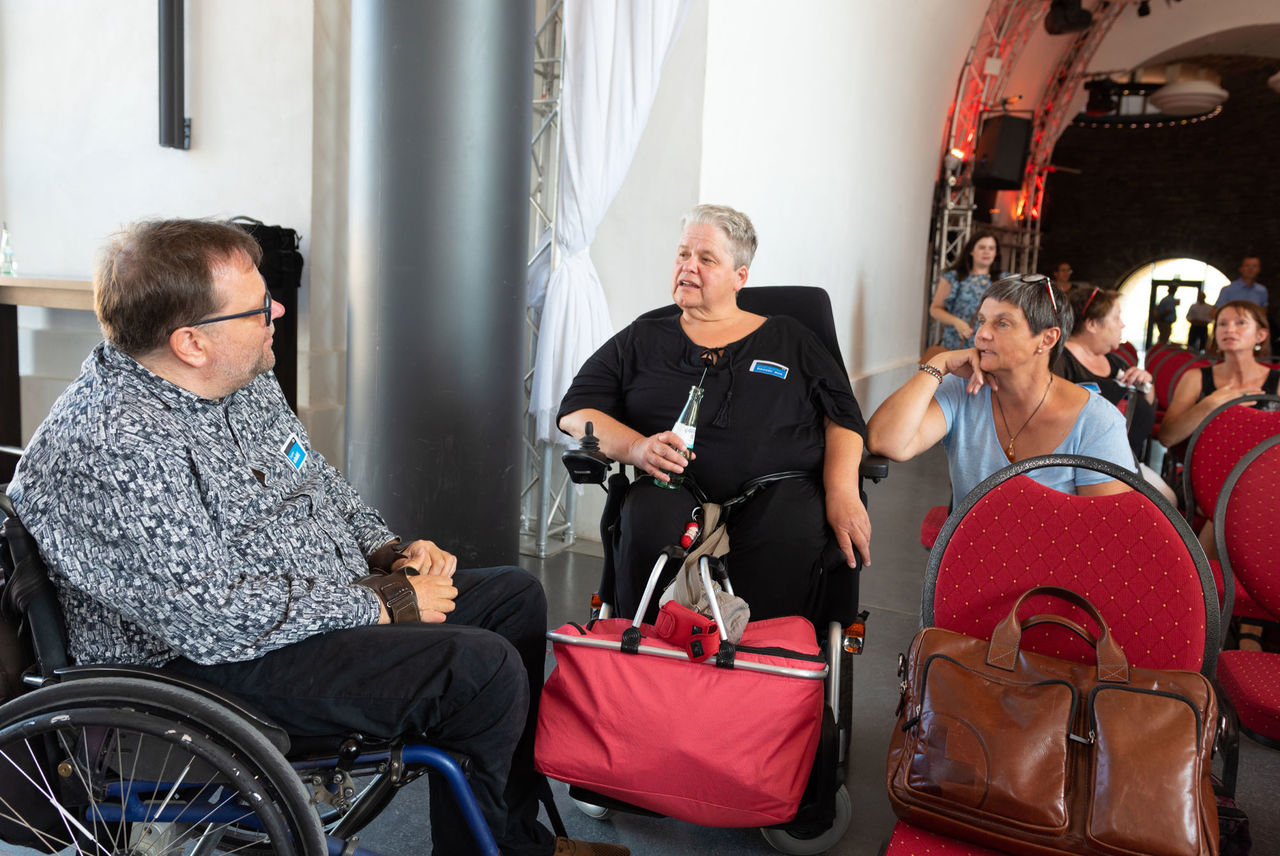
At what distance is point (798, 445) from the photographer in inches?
86.1

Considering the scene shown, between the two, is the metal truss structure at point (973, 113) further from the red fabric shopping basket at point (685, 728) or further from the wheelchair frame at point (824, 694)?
the red fabric shopping basket at point (685, 728)

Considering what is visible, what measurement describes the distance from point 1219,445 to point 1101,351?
3.96ft

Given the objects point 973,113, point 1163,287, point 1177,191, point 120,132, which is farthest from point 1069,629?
point 1163,287

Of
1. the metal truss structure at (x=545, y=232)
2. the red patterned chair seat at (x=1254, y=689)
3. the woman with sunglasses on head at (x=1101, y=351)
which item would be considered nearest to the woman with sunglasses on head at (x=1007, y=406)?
the red patterned chair seat at (x=1254, y=689)

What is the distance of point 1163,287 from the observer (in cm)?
1545

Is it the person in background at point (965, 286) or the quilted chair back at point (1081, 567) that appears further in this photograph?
the person in background at point (965, 286)

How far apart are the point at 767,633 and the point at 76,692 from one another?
106 cm

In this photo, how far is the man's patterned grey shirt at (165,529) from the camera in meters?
1.21

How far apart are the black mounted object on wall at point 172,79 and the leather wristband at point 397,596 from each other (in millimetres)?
3370

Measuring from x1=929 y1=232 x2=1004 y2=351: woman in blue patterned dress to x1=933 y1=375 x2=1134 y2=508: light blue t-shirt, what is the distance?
402 cm

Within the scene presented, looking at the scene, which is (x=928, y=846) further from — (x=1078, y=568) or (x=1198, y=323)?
(x=1198, y=323)

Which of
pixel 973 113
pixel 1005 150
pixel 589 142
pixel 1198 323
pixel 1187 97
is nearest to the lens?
pixel 589 142

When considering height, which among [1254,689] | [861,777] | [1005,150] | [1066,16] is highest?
[1066,16]

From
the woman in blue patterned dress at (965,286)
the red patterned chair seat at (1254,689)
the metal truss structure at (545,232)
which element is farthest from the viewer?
the woman in blue patterned dress at (965,286)
